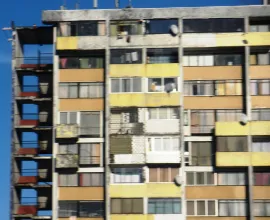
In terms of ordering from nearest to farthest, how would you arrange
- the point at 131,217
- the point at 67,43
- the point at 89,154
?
the point at 131,217 < the point at 89,154 < the point at 67,43

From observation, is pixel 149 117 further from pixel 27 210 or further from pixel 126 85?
pixel 27 210

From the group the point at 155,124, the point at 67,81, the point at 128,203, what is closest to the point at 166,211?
the point at 128,203

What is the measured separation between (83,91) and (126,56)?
166 inches

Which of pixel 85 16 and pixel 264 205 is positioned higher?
pixel 85 16

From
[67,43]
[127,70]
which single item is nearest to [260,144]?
[127,70]

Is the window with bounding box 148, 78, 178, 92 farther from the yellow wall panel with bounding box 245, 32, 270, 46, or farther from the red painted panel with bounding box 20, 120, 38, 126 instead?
the red painted panel with bounding box 20, 120, 38, 126

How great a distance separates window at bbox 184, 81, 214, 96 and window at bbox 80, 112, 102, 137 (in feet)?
23.0

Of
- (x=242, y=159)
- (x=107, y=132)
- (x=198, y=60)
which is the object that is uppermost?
(x=198, y=60)

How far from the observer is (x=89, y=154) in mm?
59250

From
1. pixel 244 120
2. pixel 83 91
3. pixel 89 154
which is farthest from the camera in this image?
pixel 83 91

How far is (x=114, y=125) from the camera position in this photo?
2341 inches

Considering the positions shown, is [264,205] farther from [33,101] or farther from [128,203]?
[33,101]

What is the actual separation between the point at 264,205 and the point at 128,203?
992cm

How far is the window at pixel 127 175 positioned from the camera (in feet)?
192
